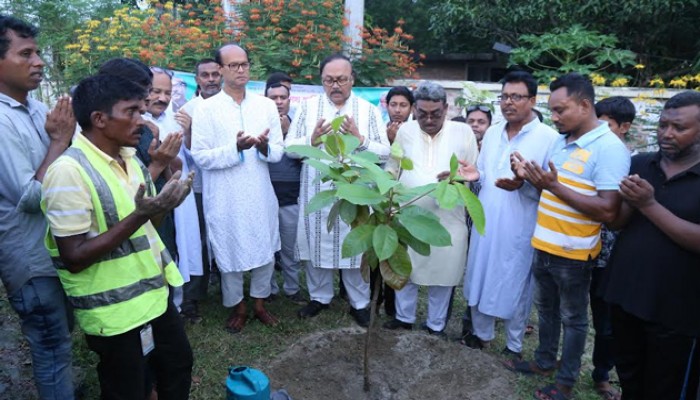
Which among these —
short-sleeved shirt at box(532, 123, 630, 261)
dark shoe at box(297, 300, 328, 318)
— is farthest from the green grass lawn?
short-sleeved shirt at box(532, 123, 630, 261)

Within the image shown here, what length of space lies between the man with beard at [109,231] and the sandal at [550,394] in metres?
2.28

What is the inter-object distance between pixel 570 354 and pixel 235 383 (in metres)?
1.99

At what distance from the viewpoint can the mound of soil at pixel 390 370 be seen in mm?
2969

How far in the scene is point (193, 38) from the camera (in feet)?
24.1

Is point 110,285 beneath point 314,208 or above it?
beneath

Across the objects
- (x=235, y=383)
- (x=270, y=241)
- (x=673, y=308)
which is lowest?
(x=235, y=383)

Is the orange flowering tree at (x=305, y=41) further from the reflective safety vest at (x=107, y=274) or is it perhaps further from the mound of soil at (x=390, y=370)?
the reflective safety vest at (x=107, y=274)

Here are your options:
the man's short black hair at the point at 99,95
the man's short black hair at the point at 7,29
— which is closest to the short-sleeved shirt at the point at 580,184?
the man's short black hair at the point at 99,95

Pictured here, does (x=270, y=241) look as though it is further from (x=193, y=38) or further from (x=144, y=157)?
(x=193, y=38)

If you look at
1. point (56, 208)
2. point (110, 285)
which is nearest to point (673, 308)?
point (110, 285)

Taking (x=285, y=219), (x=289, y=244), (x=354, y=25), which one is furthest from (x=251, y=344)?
(x=354, y=25)

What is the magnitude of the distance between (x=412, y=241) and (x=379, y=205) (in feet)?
0.86

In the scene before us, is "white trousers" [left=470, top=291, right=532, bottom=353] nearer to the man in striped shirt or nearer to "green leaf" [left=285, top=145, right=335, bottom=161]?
the man in striped shirt

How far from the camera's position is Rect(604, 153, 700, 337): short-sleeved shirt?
2.31 meters
